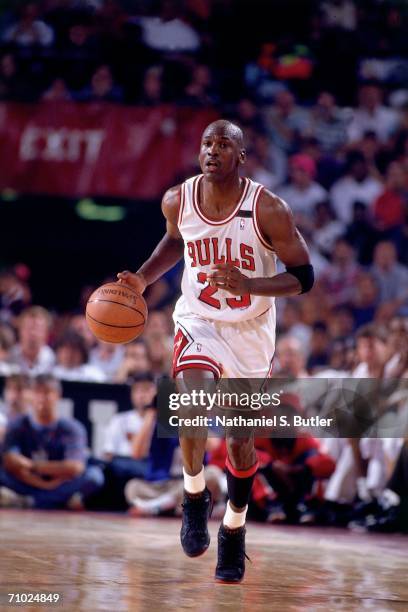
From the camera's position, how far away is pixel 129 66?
40.0ft

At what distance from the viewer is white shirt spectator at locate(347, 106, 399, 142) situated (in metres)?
12.2

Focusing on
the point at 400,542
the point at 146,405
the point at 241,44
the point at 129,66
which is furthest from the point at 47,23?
the point at 400,542

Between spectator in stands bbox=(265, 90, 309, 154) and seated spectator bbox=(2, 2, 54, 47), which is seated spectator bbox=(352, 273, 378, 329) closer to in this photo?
spectator in stands bbox=(265, 90, 309, 154)

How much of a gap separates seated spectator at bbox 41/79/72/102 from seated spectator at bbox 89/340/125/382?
9.75 feet

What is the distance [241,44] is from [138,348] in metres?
4.64

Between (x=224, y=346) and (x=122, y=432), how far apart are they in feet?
13.1

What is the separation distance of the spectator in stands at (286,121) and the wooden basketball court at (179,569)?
19.3 ft

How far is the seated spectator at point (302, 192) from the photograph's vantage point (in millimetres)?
11836

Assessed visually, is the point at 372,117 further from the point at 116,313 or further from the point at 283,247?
the point at 116,313

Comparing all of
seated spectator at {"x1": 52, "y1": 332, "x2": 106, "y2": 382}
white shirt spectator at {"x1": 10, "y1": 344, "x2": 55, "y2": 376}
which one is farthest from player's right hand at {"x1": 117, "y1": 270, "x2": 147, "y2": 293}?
white shirt spectator at {"x1": 10, "y1": 344, "x2": 55, "y2": 376}

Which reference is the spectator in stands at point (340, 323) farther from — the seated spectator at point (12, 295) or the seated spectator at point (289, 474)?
the seated spectator at point (12, 295)

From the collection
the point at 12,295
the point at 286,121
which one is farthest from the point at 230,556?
the point at 286,121

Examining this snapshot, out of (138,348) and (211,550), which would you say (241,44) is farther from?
(211,550)

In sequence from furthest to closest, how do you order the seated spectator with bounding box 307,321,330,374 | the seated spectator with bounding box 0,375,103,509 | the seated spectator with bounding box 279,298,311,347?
1. the seated spectator with bounding box 279,298,311,347
2. the seated spectator with bounding box 307,321,330,374
3. the seated spectator with bounding box 0,375,103,509
